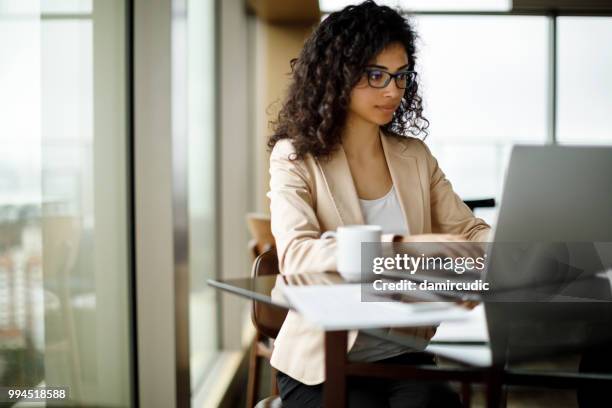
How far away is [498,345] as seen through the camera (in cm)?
96

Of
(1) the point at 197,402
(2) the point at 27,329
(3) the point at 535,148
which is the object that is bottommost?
(1) the point at 197,402

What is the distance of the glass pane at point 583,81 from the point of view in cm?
429

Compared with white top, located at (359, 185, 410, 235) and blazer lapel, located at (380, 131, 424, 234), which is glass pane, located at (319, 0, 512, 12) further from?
white top, located at (359, 185, 410, 235)

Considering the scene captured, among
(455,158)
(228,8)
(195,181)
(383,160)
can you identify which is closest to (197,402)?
(195,181)

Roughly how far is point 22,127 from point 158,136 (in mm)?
594

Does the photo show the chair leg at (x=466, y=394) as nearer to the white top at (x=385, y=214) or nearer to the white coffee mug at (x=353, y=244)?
the white coffee mug at (x=353, y=244)

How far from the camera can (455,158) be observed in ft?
15.1

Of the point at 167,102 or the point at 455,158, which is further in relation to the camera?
the point at 455,158

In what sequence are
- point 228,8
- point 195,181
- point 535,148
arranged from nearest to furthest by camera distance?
point 535,148 → point 195,181 → point 228,8

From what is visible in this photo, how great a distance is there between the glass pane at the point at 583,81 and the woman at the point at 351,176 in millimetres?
3041

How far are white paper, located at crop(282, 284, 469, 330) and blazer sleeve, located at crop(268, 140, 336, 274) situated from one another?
0.21 m

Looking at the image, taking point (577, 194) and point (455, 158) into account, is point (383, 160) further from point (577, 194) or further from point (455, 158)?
point (455, 158)

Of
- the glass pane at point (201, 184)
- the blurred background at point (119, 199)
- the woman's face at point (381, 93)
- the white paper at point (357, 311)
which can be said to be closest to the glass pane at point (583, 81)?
the blurred background at point (119, 199)

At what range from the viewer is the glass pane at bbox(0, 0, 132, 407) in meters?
1.22
